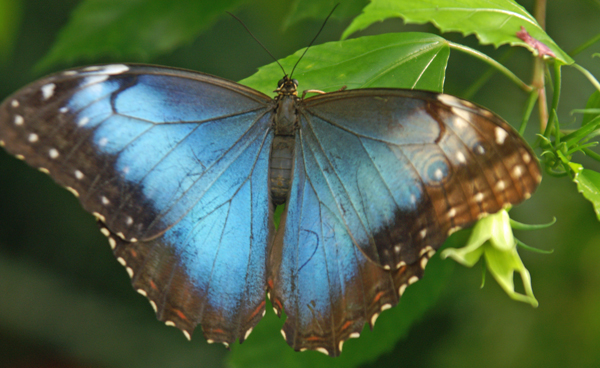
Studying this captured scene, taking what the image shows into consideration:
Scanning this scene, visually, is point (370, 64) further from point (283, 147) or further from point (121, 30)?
point (121, 30)

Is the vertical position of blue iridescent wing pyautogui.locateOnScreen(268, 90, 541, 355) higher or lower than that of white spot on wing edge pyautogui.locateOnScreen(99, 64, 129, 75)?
lower

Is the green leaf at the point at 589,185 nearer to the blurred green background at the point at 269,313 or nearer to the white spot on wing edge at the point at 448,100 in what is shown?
the white spot on wing edge at the point at 448,100

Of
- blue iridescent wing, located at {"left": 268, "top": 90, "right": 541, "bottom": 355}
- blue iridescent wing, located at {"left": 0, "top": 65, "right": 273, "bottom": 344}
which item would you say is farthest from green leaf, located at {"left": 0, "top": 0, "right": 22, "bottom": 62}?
blue iridescent wing, located at {"left": 268, "top": 90, "right": 541, "bottom": 355}

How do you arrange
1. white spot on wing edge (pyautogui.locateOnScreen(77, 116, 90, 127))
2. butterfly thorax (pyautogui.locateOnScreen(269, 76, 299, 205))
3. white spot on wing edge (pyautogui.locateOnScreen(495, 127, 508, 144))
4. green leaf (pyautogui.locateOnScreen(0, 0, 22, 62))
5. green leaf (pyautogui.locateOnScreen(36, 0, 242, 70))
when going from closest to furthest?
white spot on wing edge (pyautogui.locateOnScreen(495, 127, 508, 144))
white spot on wing edge (pyautogui.locateOnScreen(77, 116, 90, 127))
butterfly thorax (pyautogui.locateOnScreen(269, 76, 299, 205))
green leaf (pyautogui.locateOnScreen(0, 0, 22, 62))
green leaf (pyautogui.locateOnScreen(36, 0, 242, 70))

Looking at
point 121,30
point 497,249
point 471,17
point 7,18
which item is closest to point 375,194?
point 497,249

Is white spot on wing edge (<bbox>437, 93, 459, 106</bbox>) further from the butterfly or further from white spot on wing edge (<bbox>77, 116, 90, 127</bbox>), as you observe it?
white spot on wing edge (<bbox>77, 116, 90, 127</bbox>)

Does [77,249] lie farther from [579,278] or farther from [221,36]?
[579,278]

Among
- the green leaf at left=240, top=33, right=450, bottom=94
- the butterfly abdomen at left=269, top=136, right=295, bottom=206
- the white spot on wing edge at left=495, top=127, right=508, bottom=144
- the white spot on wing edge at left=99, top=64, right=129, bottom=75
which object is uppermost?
the green leaf at left=240, top=33, right=450, bottom=94

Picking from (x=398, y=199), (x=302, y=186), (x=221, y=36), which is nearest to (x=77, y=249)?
(x=221, y=36)

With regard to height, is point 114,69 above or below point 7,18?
below
